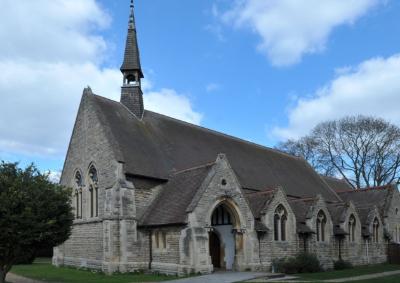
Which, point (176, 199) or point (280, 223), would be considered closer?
point (176, 199)

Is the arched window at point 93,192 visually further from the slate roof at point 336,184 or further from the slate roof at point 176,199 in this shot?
the slate roof at point 336,184

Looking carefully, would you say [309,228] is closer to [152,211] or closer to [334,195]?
[152,211]

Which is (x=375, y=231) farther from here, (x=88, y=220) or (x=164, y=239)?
(x=88, y=220)

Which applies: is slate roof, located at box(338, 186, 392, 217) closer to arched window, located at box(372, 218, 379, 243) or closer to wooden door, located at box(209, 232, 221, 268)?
arched window, located at box(372, 218, 379, 243)

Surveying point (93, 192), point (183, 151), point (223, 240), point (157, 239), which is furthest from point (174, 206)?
point (183, 151)

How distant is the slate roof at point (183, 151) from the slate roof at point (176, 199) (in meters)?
1.25

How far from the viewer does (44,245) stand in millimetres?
17266

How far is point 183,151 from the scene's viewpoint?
95.3ft

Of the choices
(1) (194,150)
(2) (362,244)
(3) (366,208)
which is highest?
(1) (194,150)

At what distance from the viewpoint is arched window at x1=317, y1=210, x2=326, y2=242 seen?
28.7m

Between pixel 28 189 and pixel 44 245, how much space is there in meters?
2.21

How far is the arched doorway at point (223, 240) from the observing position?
25938 millimetres

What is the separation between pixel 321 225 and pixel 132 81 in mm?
14945

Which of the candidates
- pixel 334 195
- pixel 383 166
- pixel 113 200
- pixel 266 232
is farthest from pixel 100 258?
pixel 383 166
